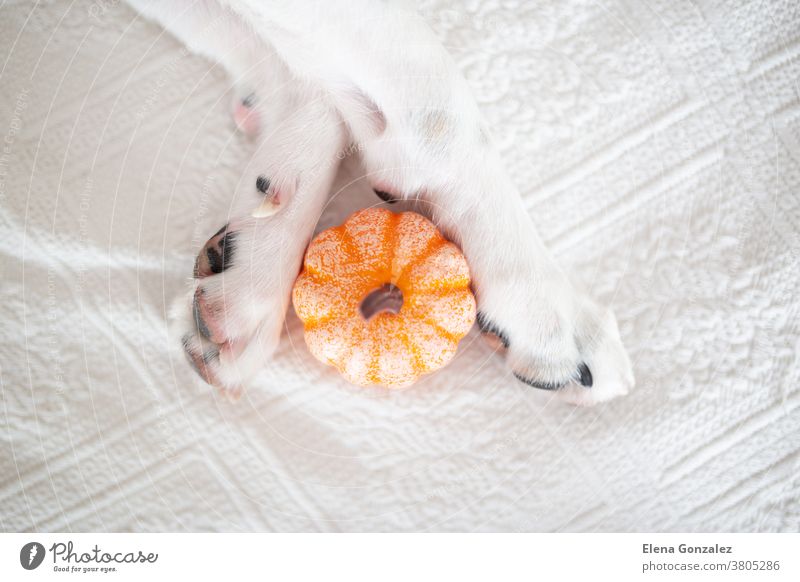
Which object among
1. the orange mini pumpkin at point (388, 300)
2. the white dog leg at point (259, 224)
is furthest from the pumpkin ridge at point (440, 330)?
the white dog leg at point (259, 224)

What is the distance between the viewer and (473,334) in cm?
49

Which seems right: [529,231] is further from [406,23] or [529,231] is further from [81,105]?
[81,105]

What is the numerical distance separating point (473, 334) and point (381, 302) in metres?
0.09

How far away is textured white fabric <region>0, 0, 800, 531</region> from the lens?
19.7 inches

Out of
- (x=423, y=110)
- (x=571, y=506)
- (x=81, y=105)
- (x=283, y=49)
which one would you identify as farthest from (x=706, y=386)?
(x=81, y=105)

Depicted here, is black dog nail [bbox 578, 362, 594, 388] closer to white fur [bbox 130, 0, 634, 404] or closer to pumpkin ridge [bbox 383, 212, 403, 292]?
white fur [bbox 130, 0, 634, 404]

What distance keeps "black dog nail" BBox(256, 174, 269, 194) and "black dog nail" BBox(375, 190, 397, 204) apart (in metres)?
0.08

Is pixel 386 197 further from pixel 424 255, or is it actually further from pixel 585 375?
pixel 585 375

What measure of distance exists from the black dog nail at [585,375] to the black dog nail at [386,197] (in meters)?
0.19

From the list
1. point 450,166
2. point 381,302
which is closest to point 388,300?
point 381,302

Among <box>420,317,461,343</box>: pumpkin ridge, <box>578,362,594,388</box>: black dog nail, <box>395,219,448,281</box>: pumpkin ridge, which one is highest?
<box>395,219,448,281</box>: pumpkin ridge

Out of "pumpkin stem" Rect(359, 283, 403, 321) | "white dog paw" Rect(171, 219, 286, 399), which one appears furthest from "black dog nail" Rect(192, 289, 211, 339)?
"pumpkin stem" Rect(359, 283, 403, 321)

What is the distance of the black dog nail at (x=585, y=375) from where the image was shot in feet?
1.55
